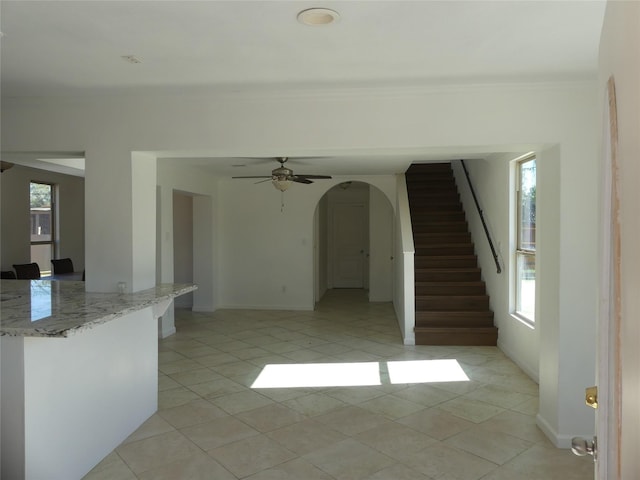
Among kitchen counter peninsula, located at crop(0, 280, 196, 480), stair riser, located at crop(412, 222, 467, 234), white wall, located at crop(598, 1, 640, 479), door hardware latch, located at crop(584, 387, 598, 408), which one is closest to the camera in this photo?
white wall, located at crop(598, 1, 640, 479)

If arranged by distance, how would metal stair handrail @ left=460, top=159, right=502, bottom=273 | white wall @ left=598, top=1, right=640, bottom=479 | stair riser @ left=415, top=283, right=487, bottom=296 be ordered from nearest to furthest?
1. white wall @ left=598, top=1, right=640, bottom=479
2. metal stair handrail @ left=460, top=159, right=502, bottom=273
3. stair riser @ left=415, top=283, right=487, bottom=296

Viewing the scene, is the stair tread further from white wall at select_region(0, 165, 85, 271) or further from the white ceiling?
white wall at select_region(0, 165, 85, 271)

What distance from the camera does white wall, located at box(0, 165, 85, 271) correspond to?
7145 mm

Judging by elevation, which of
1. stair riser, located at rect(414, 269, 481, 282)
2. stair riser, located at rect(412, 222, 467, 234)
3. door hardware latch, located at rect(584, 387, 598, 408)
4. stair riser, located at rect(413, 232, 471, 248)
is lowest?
Answer: stair riser, located at rect(414, 269, 481, 282)

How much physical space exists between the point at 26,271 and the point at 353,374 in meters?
5.44

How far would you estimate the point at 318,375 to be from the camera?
482cm

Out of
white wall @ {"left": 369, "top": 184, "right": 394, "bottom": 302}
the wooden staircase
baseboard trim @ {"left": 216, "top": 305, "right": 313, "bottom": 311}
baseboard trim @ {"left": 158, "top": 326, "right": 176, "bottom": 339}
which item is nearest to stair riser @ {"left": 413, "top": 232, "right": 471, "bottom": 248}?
the wooden staircase

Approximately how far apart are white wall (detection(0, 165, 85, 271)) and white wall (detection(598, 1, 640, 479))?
26.2 ft

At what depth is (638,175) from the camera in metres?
0.80

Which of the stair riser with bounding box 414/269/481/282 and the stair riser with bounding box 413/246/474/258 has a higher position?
the stair riser with bounding box 413/246/474/258

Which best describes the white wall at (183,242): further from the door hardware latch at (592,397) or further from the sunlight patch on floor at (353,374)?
the door hardware latch at (592,397)

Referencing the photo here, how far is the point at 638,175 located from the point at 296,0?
168 centimetres

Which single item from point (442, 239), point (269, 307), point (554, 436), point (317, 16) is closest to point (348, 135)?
point (317, 16)

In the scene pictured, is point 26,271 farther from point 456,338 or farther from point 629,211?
point 629,211
